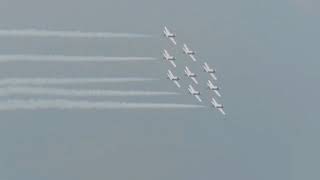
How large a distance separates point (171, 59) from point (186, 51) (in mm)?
1314

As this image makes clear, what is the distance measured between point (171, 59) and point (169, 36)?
1.16m

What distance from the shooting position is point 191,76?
49281mm

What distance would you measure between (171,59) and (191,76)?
1.35m

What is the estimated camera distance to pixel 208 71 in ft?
165

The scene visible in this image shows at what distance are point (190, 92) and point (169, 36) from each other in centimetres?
295

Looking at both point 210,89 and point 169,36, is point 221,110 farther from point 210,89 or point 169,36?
point 169,36

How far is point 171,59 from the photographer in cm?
4881

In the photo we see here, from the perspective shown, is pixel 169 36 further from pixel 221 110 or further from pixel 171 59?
pixel 221 110

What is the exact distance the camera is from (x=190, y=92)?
48.4m

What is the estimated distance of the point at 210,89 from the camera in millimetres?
50062

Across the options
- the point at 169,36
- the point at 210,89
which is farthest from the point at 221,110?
the point at 169,36

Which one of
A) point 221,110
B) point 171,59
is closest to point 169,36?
point 171,59

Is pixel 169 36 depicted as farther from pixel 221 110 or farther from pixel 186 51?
pixel 221 110
